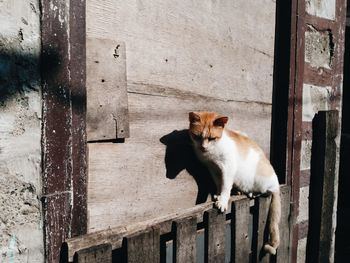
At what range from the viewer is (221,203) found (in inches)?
78.7

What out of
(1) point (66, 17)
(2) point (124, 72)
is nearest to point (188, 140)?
(2) point (124, 72)

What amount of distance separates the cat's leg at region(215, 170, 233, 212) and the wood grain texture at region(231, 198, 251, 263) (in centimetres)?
6

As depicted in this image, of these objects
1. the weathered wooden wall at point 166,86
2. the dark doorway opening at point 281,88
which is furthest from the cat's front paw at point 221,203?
the dark doorway opening at point 281,88

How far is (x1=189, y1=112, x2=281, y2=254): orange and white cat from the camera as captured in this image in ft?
6.36

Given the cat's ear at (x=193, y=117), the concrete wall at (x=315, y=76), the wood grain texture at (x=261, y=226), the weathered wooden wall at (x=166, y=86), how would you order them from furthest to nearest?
the concrete wall at (x=315, y=76), the wood grain texture at (x=261, y=226), the cat's ear at (x=193, y=117), the weathered wooden wall at (x=166, y=86)

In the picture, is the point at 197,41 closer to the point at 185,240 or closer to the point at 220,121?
the point at 220,121

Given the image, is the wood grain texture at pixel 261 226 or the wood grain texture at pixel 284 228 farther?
the wood grain texture at pixel 284 228

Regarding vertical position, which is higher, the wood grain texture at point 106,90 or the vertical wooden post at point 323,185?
the wood grain texture at point 106,90

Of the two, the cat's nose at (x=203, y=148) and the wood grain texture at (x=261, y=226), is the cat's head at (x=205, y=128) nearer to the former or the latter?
the cat's nose at (x=203, y=148)

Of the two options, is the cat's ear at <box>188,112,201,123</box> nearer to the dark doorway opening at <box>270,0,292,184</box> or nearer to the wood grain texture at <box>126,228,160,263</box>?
the wood grain texture at <box>126,228,160,263</box>

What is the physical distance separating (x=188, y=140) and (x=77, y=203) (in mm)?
742

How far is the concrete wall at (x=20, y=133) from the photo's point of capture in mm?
1296

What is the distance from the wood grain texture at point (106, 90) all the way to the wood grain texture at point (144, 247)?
1.28 feet

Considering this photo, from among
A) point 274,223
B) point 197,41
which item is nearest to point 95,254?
point 197,41
